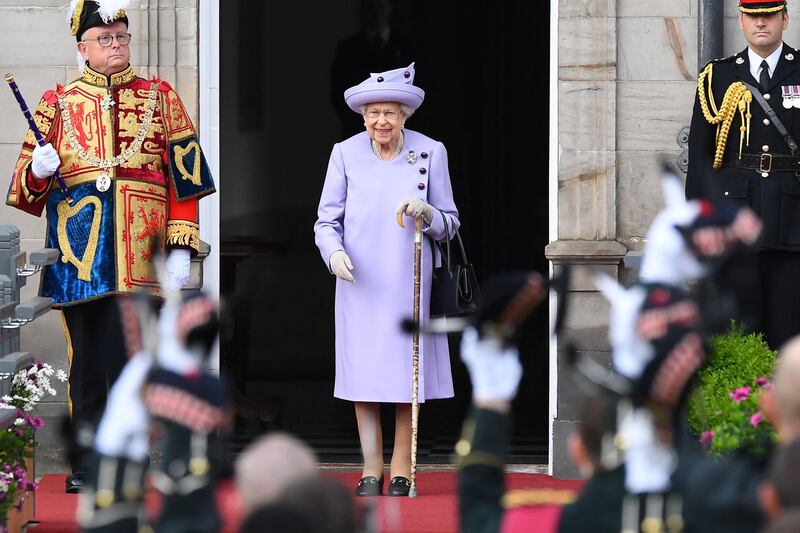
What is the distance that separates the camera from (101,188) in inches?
Result: 297

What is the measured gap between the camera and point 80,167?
7.56m

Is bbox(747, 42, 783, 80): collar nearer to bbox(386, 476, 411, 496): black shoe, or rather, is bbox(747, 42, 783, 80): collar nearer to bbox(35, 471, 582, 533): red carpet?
bbox(35, 471, 582, 533): red carpet

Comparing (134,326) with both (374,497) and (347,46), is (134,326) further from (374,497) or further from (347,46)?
(347,46)

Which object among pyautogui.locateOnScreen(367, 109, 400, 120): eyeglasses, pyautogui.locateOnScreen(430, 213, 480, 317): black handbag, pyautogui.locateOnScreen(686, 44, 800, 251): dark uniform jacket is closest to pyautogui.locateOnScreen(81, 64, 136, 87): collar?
pyautogui.locateOnScreen(367, 109, 400, 120): eyeglasses

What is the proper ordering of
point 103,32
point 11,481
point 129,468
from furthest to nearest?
point 103,32 → point 11,481 → point 129,468

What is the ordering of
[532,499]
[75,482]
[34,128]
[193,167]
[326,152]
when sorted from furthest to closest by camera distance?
1. [326,152]
2. [75,482]
3. [193,167]
4. [34,128]
5. [532,499]

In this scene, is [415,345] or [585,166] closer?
[415,345]

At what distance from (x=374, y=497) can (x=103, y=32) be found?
2.19 meters

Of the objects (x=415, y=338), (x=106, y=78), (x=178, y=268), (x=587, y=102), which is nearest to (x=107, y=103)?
(x=106, y=78)

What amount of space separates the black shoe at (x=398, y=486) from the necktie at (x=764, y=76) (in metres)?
2.23

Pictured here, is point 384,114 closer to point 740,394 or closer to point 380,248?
point 380,248

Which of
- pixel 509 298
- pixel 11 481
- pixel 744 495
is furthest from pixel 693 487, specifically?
pixel 11 481

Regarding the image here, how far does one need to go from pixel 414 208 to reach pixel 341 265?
375 mm

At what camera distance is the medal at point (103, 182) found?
7.53m
